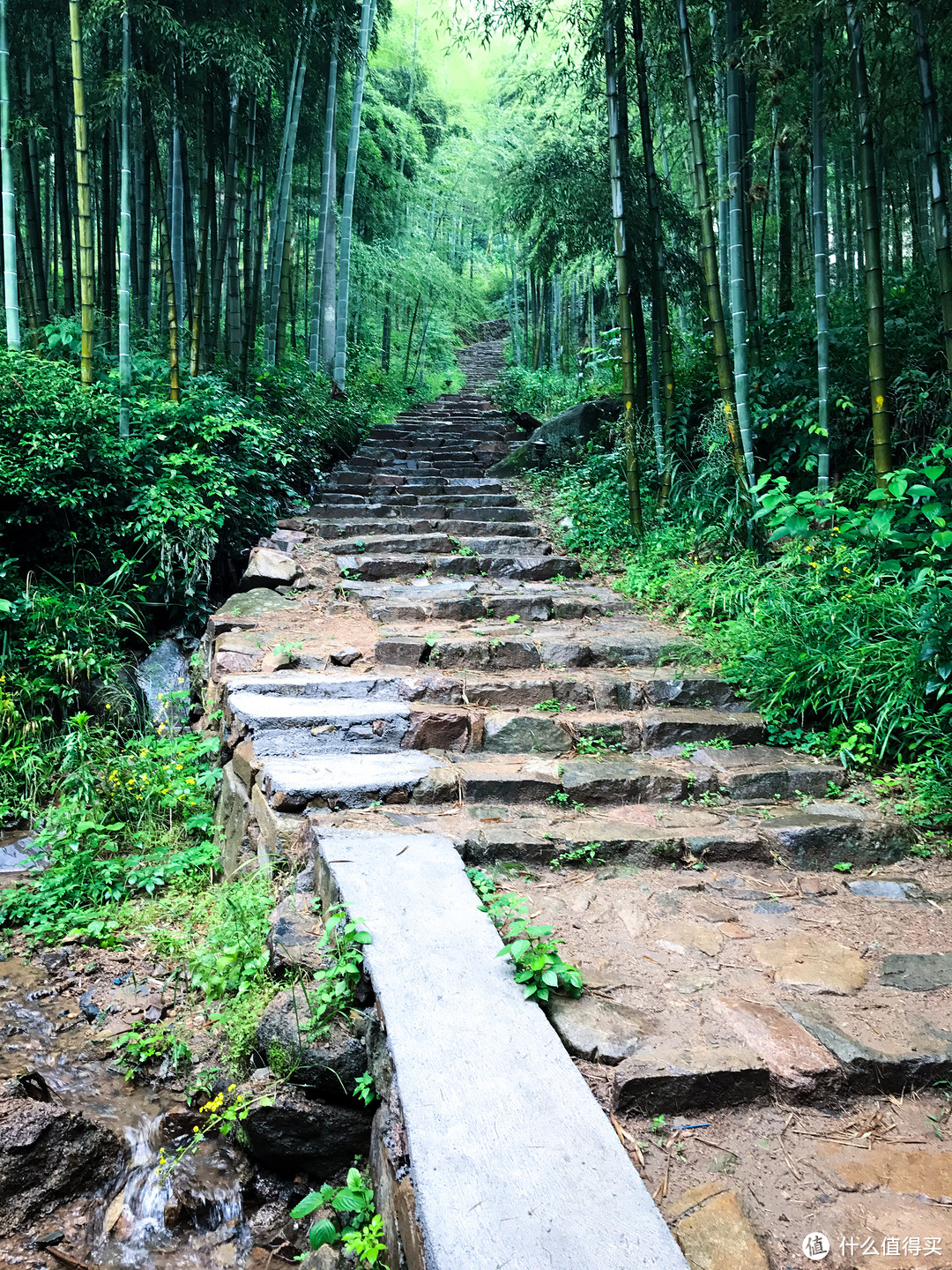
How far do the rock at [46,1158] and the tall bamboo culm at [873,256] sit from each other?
4045 mm

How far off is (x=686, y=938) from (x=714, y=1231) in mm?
944

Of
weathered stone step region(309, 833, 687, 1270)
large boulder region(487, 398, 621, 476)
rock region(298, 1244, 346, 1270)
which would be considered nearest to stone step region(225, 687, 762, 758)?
weathered stone step region(309, 833, 687, 1270)

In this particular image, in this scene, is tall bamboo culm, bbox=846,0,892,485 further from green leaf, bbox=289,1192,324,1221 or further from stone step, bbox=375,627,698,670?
green leaf, bbox=289,1192,324,1221

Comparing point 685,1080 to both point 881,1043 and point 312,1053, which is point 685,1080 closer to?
point 881,1043

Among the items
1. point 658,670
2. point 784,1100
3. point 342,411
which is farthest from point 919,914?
point 342,411

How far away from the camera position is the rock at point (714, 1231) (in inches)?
53.1

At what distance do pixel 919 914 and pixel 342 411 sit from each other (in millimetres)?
7990

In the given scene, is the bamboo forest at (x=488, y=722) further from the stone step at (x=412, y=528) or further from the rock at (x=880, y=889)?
the stone step at (x=412, y=528)

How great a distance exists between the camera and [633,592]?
542 cm

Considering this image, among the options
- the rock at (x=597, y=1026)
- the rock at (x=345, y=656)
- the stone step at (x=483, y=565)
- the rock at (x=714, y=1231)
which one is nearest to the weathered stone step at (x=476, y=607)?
the stone step at (x=483, y=565)

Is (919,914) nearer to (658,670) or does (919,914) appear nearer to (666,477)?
(658,670)

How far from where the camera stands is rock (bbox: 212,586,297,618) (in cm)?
489

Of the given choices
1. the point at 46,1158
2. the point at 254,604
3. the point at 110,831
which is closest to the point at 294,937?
the point at 46,1158

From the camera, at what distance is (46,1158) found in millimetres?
2029
